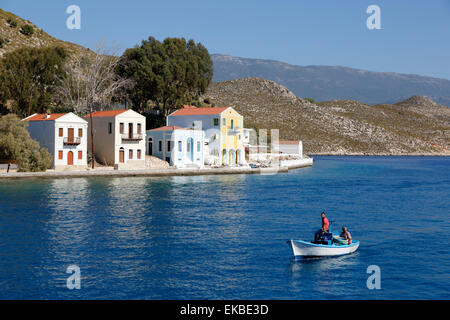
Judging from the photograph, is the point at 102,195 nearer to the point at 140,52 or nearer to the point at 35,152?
the point at 35,152

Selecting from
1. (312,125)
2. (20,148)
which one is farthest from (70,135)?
(312,125)

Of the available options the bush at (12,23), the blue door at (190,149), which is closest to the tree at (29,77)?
the blue door at (190,149)

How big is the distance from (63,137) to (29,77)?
57.4ft

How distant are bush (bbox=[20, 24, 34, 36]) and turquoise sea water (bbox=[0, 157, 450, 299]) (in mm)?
75707

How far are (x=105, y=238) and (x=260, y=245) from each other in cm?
807

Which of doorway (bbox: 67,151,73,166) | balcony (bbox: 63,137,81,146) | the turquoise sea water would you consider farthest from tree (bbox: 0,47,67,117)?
the turquoise sea water

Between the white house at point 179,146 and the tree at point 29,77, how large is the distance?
17.3 metres

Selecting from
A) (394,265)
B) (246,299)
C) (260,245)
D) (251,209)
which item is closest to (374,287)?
(394,265)

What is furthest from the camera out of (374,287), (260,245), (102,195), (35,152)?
(35,152)

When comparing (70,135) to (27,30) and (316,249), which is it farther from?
(27,30)

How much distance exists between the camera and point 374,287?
18.7 m

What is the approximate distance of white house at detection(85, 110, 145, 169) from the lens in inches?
2453

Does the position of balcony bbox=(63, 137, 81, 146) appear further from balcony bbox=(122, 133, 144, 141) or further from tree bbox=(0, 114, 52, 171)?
balcony bbox=(122, 133, 144, 141)
